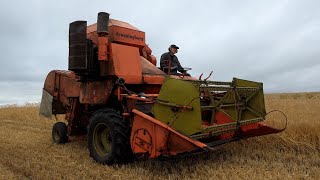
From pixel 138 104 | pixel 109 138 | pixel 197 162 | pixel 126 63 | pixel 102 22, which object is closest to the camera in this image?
pixel 138 104

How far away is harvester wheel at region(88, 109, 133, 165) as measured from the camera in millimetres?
5457

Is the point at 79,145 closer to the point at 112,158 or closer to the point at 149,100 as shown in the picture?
the point at 112,158

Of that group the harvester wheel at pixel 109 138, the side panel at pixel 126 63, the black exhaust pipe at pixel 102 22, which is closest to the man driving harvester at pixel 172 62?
the side panel at pixel 126 63

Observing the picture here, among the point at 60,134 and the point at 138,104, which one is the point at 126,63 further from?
the point at 60,134

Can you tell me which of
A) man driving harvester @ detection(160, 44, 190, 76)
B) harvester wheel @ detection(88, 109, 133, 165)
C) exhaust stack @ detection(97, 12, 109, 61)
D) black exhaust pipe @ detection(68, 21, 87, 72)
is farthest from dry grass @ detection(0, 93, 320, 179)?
man driving harvester @ detection(160, 44, 190, 76)

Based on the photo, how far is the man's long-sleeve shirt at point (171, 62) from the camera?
767 centimetres

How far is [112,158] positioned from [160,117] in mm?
1179

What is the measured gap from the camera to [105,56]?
20.3 ft

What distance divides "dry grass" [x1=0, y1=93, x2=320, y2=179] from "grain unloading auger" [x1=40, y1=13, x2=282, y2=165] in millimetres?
317

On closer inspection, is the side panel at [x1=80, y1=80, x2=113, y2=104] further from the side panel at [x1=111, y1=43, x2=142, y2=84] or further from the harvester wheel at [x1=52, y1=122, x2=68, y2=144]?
the harvester wheel at [x1=52, y1=122, x2=68, y2=144]

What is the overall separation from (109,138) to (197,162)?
154 centimetres

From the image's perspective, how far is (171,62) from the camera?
7754 millimetres

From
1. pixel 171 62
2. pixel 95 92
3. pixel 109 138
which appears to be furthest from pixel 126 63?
pixel 171 62

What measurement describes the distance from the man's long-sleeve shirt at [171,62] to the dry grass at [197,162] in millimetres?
2047
